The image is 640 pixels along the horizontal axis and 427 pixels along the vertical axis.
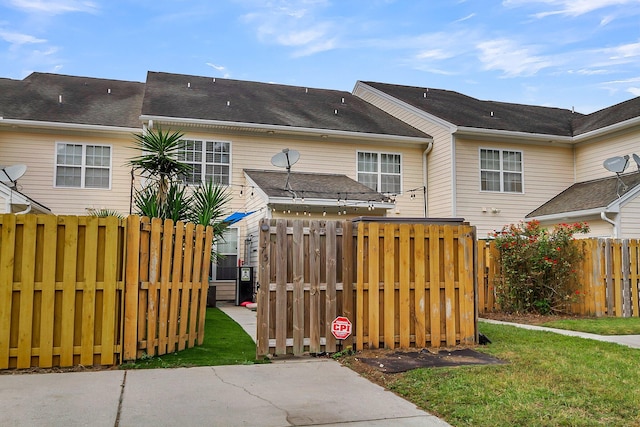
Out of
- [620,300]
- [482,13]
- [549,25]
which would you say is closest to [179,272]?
[620,300]

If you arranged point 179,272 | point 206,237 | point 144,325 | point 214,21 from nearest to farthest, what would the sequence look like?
point 144,325 → point 179,272 → point 206,237 → point 214,21

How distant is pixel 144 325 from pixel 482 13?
1326cm

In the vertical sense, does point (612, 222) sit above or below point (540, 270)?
above

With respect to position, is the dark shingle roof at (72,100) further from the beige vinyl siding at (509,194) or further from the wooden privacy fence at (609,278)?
the wooden privacy fence at (609,278)

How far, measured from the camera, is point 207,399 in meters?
4.84

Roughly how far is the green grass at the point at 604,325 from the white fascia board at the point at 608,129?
8060 mm

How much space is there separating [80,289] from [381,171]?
1331 centimetres

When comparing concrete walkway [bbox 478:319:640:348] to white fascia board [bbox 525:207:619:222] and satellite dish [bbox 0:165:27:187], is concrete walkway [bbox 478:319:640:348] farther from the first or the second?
satellite dish [bbox 0:165:27:187]

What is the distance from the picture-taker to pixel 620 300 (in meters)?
11.3

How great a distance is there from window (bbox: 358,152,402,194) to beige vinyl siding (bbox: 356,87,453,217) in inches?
44.1

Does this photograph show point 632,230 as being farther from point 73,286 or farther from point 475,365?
point 73,286

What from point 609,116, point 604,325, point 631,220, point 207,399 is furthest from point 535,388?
point 609,116

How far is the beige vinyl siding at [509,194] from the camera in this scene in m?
17.8

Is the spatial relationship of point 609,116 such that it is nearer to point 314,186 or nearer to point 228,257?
point 314,186
